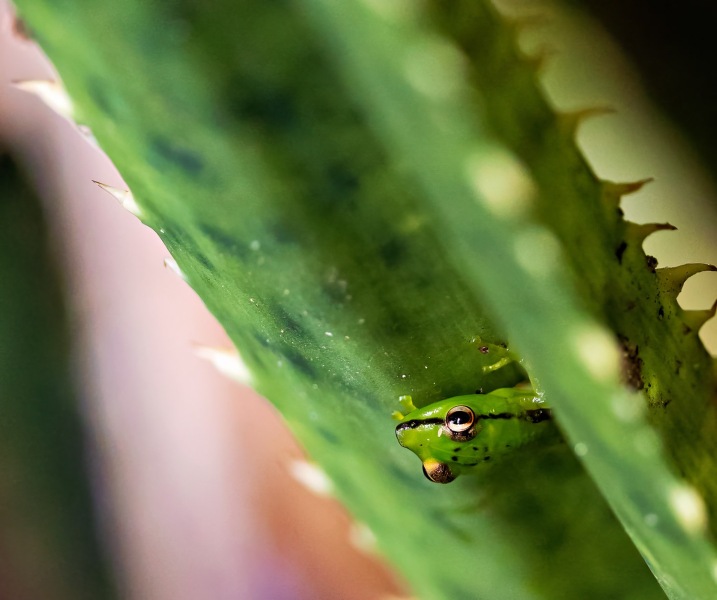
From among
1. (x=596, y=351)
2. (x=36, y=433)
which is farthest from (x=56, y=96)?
(x=36, y=433)

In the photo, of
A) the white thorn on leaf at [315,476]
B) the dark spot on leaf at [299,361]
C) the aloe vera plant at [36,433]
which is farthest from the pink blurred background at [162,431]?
the dark spot on leaf at [299,361]

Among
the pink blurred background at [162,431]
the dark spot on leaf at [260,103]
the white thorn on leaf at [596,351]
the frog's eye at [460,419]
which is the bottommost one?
the pink blurred background at [162,431]

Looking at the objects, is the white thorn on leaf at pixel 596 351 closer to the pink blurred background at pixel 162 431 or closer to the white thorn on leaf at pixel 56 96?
the white thorn on leaf at pixel 56 96

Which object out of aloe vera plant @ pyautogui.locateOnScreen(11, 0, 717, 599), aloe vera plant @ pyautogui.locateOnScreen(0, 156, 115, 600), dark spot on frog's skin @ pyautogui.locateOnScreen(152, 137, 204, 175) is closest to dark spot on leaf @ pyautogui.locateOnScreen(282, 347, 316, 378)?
aloe vera plant @ pyautogui.locateOnScreen(11, 0, 717, 599)

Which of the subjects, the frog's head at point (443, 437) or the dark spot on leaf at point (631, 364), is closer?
the dark spot on leaf at point (631, 364)

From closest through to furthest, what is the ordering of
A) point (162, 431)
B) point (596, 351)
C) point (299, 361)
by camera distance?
point (596, 351) → point (299, 361) → point (162, 431)

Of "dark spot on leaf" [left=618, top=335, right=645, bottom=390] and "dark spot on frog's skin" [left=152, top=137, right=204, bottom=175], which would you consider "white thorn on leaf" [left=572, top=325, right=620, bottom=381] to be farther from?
"dark spot on frog's skin" [left=152, top=137, right=204, bottom=175]

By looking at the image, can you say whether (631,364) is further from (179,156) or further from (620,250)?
(179,156)

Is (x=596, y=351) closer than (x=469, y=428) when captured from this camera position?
Yes

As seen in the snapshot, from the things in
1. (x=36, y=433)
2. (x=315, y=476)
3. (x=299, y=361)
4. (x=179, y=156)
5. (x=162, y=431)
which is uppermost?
(x=179, y=156)
